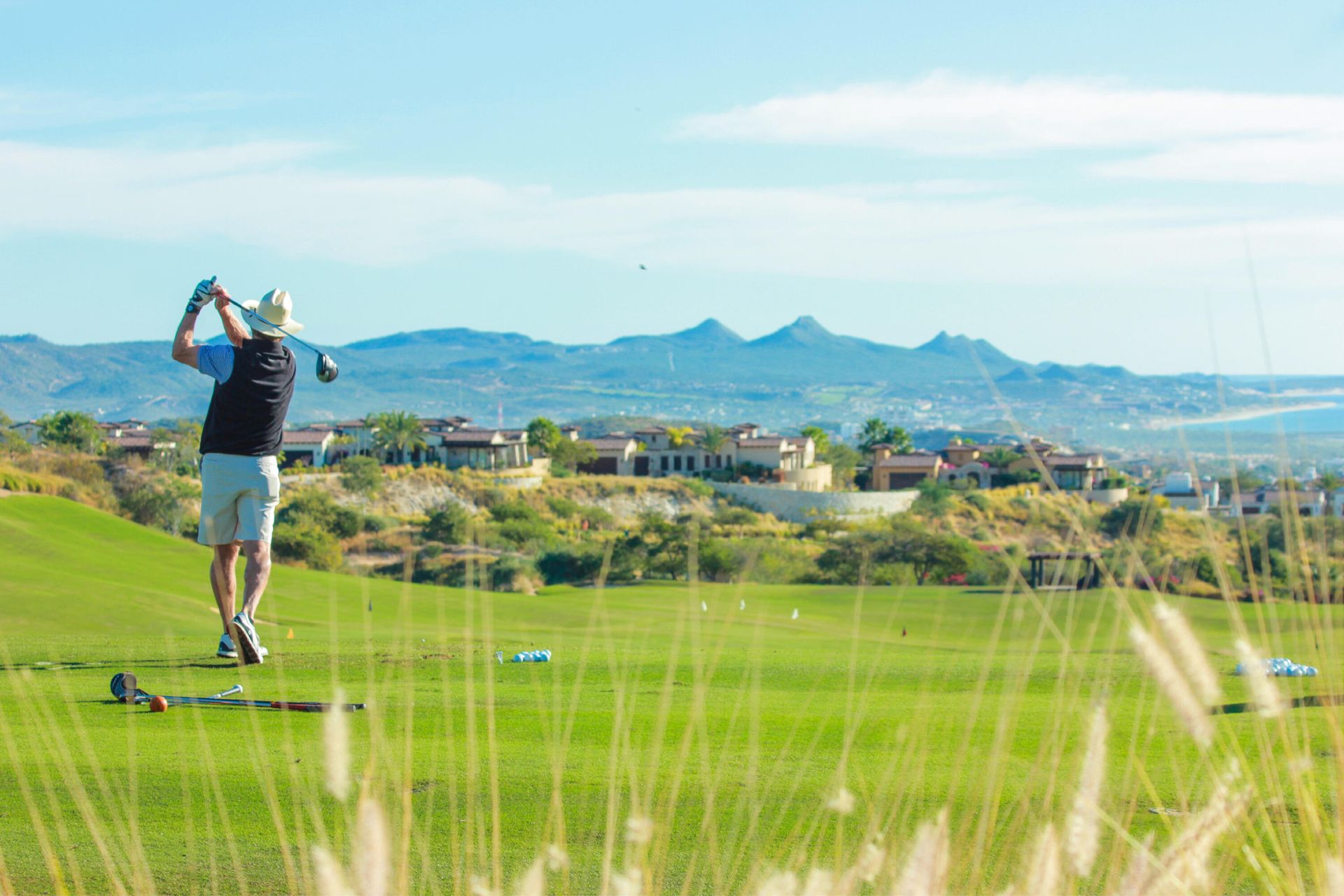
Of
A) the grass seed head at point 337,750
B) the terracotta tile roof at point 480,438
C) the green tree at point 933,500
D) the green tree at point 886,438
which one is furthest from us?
the green tree at point 886,438

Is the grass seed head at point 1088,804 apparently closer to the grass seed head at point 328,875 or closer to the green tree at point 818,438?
the grass seed head at point 328,875

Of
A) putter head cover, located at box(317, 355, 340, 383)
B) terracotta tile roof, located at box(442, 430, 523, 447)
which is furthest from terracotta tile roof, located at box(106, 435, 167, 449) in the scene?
putter head cover, located at box(317, 355, 340, 383)

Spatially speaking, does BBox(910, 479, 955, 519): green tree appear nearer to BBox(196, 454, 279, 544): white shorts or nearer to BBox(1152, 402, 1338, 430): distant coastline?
BBox(196, 454, 279, 544): white shorts

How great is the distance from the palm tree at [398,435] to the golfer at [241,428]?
90.7 m

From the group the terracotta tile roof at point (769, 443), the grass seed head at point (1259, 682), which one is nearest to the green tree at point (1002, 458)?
the terracotta tile roof at point (769, 443)

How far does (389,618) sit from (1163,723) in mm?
13345

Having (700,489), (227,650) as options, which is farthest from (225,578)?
(700,489)

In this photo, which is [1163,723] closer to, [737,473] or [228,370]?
[228,370]

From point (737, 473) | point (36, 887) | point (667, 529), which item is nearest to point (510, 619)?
point (36, 887)

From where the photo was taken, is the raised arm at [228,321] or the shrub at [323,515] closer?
the raised arm at [228,321]

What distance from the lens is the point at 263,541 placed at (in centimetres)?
794

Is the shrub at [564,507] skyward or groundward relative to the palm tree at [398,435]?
groundward

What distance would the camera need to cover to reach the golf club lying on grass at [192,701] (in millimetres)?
5996

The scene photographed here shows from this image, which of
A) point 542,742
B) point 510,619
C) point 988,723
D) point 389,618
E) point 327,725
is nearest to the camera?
point 327,725
